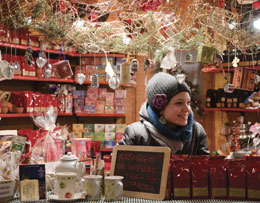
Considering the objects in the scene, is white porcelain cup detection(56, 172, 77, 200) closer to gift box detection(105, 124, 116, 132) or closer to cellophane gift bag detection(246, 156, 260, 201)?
cellophane gift bag detection(246, 156, 260, 201)

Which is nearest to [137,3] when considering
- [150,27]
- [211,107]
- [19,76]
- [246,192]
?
[150,27]

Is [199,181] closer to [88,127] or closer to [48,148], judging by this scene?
[48,148]

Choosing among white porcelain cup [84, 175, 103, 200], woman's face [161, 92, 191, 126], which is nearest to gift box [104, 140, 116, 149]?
woman's face [161, 92, 191, 126]

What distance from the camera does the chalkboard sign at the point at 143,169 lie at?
68.0 inches

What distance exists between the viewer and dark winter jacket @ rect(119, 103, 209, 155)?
8.13ft

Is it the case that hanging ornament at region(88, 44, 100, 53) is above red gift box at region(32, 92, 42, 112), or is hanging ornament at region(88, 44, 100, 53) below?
above

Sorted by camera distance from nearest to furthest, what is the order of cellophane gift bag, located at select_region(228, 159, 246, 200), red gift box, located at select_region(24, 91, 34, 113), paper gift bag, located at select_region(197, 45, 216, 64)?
cellophane gift bag, located at select_region(228, 159, 246, 200) → paper gift bag, located at select_region(197, 45, 216, 64) → red gift box, located at select_region(24, 91, 34, 113)

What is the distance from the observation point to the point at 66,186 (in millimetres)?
1648

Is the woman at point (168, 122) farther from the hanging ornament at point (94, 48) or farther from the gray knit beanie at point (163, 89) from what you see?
the hanging ornament at point (94, 48)

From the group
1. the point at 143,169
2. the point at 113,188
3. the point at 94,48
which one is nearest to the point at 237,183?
the point at 143,169

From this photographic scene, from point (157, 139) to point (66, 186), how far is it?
0.96m

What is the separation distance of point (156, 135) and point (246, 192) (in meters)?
0.86

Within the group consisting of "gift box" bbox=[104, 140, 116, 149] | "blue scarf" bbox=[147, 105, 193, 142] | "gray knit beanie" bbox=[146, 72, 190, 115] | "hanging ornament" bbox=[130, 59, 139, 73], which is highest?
"hanging ornament" bbox=[130, 59, 139, 73]

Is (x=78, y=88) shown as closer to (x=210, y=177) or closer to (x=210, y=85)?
(x=210, y=85)
